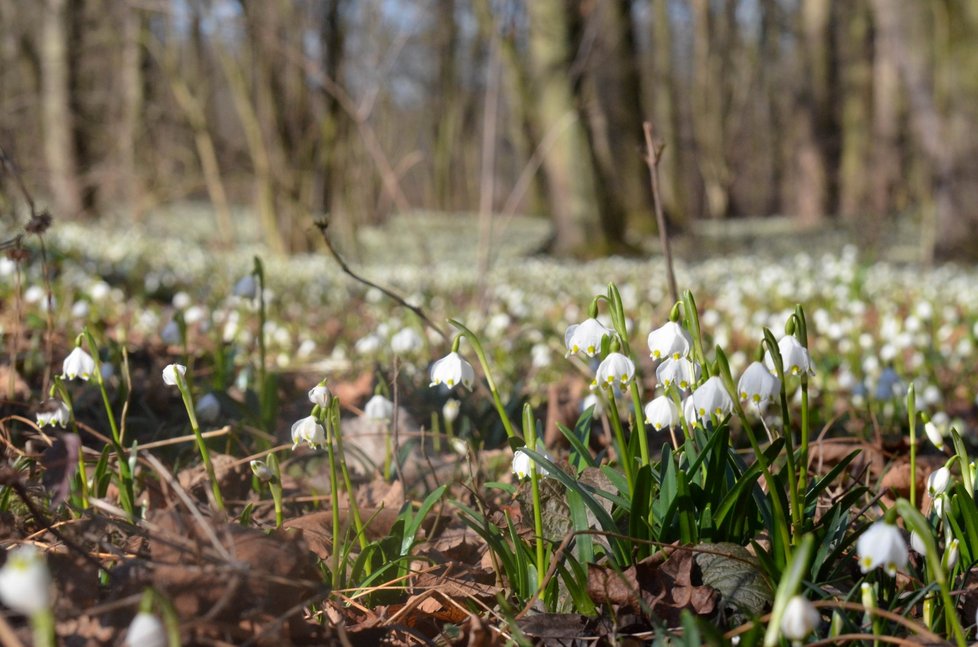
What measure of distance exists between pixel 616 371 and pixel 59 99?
1242 centimetres

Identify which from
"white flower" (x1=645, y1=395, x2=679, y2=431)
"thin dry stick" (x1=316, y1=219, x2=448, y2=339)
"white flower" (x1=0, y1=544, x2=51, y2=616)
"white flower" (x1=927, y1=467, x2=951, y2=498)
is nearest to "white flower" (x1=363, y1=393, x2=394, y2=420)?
"thin dry stick" (x1=316, y1=219, x2=448, y2=339)

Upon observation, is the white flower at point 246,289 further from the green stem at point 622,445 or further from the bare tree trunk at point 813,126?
the bare tree trunk at point 813,126

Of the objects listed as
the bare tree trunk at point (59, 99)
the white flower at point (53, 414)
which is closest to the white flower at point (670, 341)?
the white flower at point (53, 414)

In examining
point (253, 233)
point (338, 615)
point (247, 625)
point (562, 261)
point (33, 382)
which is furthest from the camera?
point (253, 233)

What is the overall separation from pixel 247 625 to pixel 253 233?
48.8 ft

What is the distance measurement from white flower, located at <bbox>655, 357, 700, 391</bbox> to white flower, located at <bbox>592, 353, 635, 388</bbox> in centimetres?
11

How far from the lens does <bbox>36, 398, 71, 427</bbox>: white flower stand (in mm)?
1558

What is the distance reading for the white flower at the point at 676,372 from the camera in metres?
1.52

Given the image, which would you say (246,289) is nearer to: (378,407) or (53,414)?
(378,407)

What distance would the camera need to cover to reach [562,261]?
32.9 feet

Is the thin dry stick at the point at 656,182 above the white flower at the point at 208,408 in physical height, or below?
above

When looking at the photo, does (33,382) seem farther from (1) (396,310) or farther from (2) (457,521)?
(1) (396,310)

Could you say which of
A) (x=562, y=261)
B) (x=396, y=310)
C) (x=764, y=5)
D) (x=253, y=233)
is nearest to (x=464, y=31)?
(x=764, y=5)

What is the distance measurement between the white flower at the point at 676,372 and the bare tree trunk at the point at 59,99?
1165 cm
